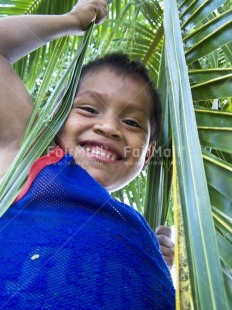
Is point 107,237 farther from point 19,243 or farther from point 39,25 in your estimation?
point 39,25

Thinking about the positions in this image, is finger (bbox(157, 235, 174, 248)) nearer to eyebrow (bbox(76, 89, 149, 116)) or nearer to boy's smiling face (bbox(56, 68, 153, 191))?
boy's smiling face (bbox(56, 68, 153, 191))

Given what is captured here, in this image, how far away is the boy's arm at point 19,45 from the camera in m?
0.74

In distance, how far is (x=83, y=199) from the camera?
0.63m

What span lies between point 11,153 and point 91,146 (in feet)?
0.43

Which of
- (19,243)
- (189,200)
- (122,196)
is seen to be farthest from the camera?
(122,196)

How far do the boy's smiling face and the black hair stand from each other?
0.7 inches

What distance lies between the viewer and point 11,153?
74cm

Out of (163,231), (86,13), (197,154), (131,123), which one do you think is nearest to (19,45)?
(86,13)

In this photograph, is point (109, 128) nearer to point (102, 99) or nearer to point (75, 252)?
point (102, 99)

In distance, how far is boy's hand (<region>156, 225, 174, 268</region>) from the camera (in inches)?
32.5

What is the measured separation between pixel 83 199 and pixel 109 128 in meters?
0.16

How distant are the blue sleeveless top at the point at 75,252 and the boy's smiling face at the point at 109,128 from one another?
0.23 feet

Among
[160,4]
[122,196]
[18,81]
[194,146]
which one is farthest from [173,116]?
[160,4]

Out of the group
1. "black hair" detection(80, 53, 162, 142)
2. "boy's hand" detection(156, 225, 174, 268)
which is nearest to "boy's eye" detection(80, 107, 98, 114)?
"black hair" detection(80, 53, 162, 142)
